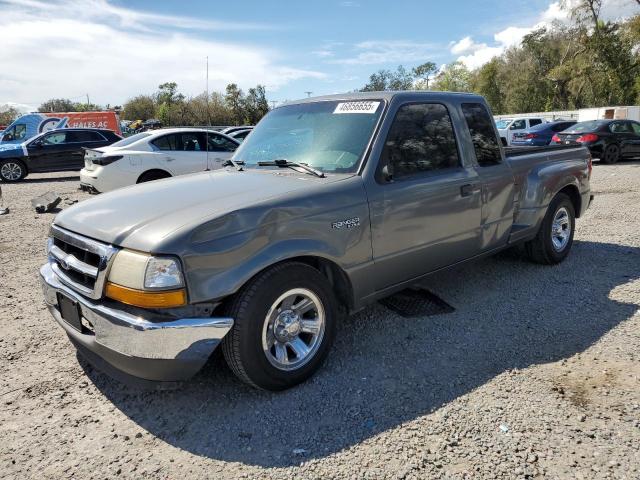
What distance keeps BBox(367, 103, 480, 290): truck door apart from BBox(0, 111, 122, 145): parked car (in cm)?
2157

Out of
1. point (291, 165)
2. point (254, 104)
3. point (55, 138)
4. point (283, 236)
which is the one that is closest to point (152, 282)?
point (283, 236)

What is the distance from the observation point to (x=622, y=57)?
125ft

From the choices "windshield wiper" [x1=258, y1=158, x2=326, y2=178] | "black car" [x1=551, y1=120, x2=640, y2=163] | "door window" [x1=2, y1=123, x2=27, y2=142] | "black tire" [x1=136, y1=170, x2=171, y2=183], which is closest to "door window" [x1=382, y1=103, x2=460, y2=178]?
"windshield wiper" [x1=258, y1=158, x2=326, y2=178]

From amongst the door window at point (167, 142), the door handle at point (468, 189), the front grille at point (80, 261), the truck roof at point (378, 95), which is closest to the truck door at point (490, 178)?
the door handle at point (468, 189)

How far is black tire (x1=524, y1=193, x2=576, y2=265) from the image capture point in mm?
5203

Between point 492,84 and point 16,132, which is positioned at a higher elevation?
point 492,84

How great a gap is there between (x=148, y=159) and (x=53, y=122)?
1760 cm

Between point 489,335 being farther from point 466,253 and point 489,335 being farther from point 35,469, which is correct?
point 35,469

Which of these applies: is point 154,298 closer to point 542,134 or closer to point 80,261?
point 80,261

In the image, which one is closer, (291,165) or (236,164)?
(291,165)

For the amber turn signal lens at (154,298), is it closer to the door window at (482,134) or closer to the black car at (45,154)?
the door window at (482,134)

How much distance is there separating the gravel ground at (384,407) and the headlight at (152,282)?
81cm

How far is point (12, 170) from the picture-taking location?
15.9m

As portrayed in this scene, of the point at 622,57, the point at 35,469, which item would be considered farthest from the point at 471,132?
the point at 622,57
